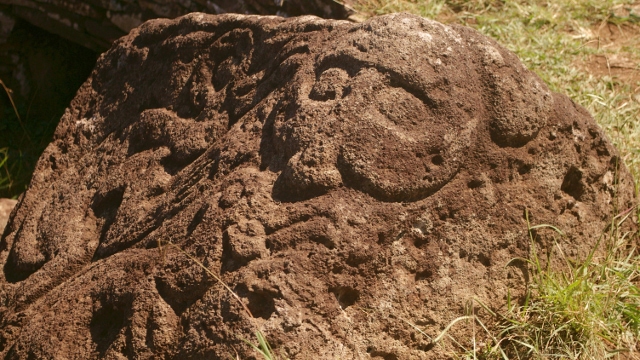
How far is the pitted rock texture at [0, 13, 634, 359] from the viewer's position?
5.60 ft

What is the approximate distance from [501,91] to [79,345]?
1250 mm

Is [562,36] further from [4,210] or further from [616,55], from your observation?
[4,210]

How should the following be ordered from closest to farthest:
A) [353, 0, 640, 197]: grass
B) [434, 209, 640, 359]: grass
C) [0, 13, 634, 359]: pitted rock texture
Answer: [0, 13, 634, 359]: pitted rock texture < [434, 209, 640, 359]: grass < [353, 0, 640, 197]: grass

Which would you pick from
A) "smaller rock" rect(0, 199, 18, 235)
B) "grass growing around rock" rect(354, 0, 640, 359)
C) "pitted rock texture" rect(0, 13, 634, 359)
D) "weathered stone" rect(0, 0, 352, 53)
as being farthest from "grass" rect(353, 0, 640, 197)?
"smaller rock" rect(0, 199, 18, 235)

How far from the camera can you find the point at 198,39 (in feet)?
8.03

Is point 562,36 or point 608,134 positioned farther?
point 562,36

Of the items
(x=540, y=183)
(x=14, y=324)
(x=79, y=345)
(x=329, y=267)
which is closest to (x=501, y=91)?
(x=540, y=183)

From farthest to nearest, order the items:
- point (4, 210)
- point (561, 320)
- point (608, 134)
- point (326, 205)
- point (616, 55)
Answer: point (616, 55) < point (4, 210) < point (608, 134) < point (561, 320) < point (326, 205)

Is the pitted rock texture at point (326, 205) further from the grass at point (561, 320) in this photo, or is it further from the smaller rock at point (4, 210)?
the smaller rock at point (4, 210)

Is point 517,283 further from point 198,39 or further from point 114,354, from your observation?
point 198,39

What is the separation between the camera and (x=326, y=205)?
1.71m

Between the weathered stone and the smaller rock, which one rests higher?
the weathered stone

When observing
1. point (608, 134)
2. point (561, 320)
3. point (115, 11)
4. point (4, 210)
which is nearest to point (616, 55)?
point (608, 134)

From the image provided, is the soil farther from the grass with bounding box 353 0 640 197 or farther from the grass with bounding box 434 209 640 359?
the grass with bounding box 434 209 640 359
